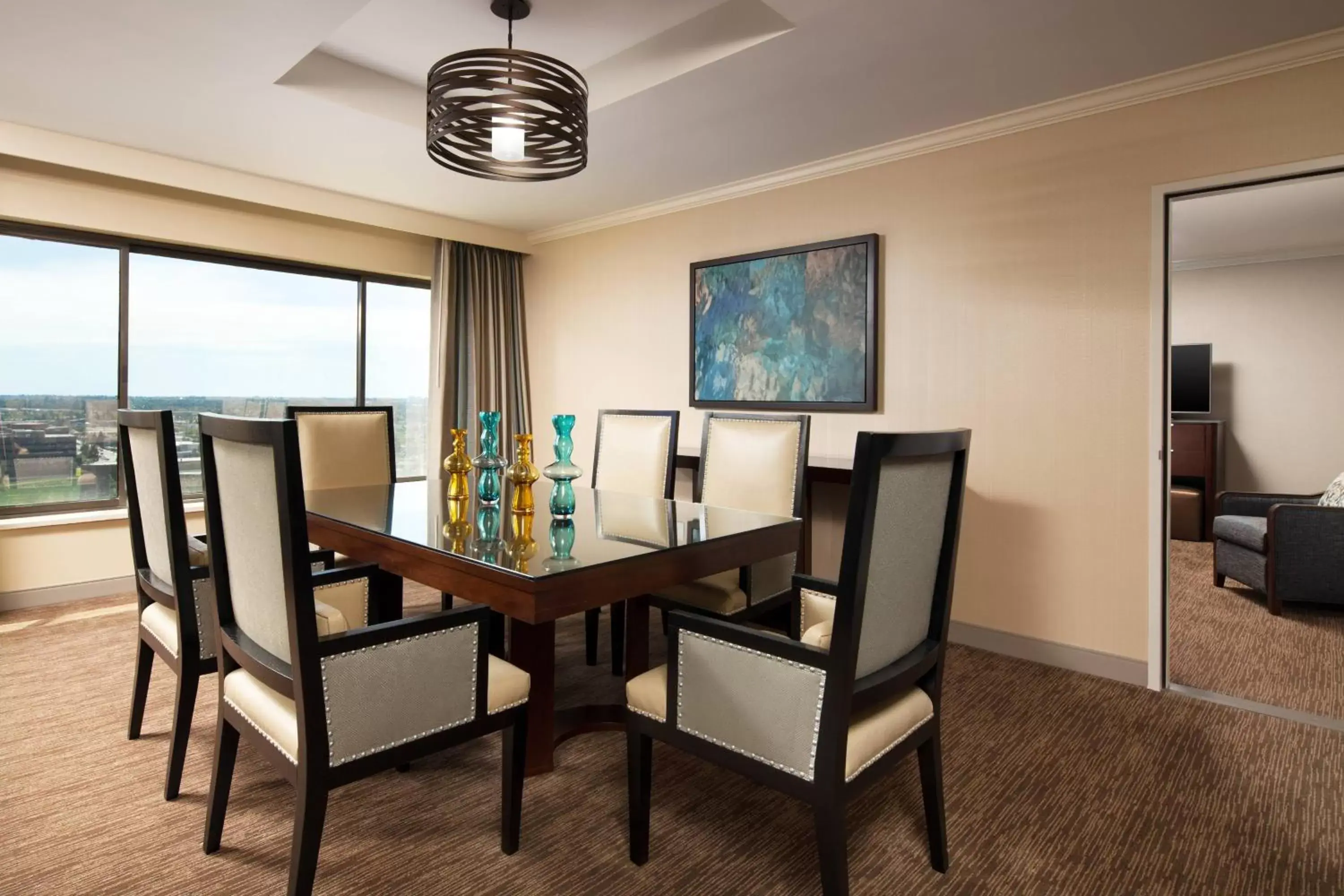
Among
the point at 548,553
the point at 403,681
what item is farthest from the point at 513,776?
the point at 548,553

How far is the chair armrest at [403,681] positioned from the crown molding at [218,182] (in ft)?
11.6

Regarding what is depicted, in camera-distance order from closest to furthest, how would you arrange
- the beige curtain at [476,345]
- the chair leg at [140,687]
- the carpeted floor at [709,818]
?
the carpeted floor at [709,818], the chair leg at [140,687], the beige curtain at [476,345]

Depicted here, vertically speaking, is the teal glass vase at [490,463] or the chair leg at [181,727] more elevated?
the teal glass vase at [490,463]

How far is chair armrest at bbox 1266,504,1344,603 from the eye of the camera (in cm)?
366

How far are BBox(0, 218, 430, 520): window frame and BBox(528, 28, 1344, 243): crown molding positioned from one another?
254cm

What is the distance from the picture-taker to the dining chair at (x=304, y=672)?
136 centimetres

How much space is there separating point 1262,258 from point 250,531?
297 inches

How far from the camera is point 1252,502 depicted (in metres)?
4.51

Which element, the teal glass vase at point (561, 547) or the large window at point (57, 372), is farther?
the large window at point (57, 372)

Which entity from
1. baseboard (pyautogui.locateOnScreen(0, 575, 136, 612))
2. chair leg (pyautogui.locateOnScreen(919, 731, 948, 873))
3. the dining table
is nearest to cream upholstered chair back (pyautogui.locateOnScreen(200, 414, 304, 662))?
the dining table

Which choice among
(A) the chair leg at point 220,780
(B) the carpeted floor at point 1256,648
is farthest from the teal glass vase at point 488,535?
(B) the carpeted floor at point 1256,648

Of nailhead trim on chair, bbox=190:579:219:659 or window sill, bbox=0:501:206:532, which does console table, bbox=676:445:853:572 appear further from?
window sill, bbox=0:501:206:532

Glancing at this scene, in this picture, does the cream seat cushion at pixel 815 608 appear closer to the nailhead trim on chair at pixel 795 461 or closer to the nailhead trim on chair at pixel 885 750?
the nailhead trim on chair at pixel 885 750

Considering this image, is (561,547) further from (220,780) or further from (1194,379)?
(1194,379)
